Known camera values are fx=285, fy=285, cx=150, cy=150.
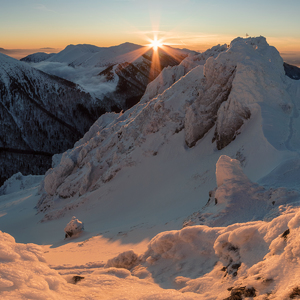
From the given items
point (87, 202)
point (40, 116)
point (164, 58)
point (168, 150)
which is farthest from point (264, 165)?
point (164, 58)

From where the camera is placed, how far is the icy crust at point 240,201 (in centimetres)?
807

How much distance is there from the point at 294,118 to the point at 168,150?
889 centimetres

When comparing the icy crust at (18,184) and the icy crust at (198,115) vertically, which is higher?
the icy crust at (198,115)

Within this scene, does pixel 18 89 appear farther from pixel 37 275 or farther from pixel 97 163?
pixel 37 275

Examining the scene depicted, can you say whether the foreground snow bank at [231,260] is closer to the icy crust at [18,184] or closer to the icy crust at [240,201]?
the icy crust at [240,201]

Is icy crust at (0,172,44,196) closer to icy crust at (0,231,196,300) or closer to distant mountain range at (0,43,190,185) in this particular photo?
distant mountain range at (0,43,190,185)

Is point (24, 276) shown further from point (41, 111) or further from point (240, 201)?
point (41, 111)

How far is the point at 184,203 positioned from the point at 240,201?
6590mm

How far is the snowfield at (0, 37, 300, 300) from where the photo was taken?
4.70 m

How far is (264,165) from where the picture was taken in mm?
12883

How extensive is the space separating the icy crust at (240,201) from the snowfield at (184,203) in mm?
43

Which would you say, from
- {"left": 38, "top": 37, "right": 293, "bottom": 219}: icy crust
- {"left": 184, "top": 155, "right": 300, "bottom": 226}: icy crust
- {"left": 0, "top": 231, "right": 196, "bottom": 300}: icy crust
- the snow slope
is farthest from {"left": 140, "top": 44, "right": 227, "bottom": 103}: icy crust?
the snow slope

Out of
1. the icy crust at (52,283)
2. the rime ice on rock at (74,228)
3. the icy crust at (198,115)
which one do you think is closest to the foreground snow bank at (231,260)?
the icy crust at (52,283)

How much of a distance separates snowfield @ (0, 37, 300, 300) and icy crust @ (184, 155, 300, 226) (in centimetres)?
4
